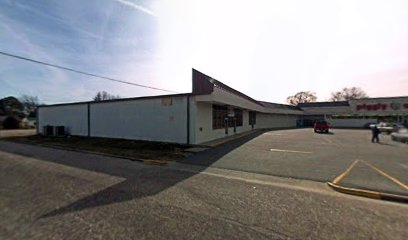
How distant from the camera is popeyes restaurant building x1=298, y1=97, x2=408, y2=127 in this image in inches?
1663

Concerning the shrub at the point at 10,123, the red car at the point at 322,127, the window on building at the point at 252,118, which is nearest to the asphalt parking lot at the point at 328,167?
the red car at the point at 322,127

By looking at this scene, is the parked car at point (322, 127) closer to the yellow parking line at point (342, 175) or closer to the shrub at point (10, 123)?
the yellow parking line at point (342, 175)

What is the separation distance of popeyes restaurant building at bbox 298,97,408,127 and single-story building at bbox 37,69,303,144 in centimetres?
2958

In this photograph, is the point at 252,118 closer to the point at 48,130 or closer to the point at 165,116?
the point at 165,116

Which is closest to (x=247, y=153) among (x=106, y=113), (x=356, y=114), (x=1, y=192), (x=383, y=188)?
(x=383, y=188)

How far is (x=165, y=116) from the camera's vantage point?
17734 mm

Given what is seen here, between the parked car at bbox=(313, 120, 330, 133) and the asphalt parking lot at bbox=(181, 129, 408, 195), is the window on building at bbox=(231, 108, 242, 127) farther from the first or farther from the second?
the asphalt parking lot at bbox=(181, 129, 408, 195)

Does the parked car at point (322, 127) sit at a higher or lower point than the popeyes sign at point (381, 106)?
lower

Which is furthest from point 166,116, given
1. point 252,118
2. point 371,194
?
point 252,118

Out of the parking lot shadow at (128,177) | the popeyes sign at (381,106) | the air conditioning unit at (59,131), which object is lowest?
the parking lot shadow at (128,177)

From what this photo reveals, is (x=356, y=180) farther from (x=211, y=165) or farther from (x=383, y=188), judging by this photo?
(x=211, y=165)

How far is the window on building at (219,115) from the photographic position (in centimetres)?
1970

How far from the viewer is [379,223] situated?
4336mm

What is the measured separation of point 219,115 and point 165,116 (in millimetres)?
5222
